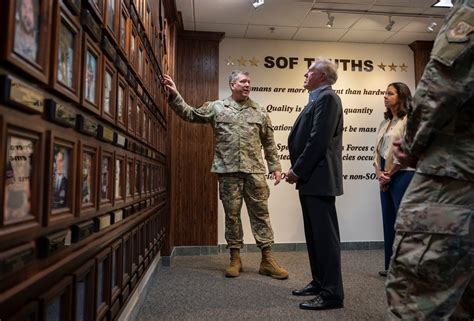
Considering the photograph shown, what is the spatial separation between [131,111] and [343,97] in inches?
115

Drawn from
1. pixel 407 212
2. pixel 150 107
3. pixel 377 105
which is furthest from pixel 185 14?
pixel 407 212

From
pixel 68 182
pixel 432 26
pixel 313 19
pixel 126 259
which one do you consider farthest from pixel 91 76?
pixel 432 26

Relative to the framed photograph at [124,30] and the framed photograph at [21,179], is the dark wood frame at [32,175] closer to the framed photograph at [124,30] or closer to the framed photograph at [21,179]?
the framed photograph at [21,179]

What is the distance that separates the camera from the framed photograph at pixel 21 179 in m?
0.52

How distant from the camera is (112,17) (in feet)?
3.61

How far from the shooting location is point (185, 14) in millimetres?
3246

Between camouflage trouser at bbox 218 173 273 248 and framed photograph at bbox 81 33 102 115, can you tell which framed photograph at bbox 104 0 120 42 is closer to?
framed photograph at bbox 81 33 102 115

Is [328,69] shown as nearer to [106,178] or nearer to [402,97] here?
[402,97]

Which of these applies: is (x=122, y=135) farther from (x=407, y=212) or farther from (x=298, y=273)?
(x=298, y=273)

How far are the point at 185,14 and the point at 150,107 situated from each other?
5.45 feet

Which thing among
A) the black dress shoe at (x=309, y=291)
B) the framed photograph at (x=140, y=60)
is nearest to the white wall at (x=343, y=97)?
the black dress shoe at (x=309, y=291)

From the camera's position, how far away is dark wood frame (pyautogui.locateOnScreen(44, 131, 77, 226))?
0.66 meters

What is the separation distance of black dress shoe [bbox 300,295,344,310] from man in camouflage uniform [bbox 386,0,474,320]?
34.4 inches

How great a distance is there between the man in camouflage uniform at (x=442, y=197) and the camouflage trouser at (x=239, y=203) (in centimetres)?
170
